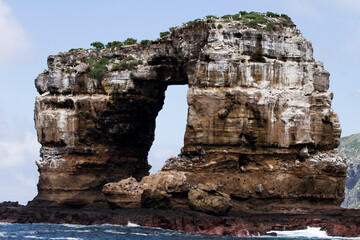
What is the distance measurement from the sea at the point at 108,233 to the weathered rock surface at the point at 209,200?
350cm

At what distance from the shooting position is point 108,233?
5331cm

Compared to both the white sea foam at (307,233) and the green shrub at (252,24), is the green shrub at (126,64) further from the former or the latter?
the white sea foam at (307,233)

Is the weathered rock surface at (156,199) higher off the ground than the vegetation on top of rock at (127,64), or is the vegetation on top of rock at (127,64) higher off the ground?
the vegetation on top of rock at (127,64)

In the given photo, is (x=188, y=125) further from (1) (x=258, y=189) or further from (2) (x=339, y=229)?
(2) (x=339, y=229)

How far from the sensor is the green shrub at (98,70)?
70.4 metres

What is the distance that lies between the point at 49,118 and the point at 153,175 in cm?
1649

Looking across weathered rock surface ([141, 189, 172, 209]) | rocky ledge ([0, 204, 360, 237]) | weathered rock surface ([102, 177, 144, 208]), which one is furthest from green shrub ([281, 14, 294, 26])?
weathered rock surface ([102, 177, 144, 208])

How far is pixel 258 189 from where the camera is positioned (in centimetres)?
5931

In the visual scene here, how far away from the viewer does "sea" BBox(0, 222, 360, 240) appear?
51.3 meters

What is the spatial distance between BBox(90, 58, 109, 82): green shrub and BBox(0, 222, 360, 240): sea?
17.4 m

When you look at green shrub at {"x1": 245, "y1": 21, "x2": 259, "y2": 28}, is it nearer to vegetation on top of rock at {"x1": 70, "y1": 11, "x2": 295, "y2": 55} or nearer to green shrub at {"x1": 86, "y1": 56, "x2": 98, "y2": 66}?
vegetation on top of rock at {"x1": 70, "y1": 11, "x2": 295, "y2": 55}

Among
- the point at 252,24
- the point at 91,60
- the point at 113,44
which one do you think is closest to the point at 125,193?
the point at 252,24

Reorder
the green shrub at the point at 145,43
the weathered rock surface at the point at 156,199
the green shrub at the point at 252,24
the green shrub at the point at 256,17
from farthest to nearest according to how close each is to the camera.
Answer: the green shrub at the point at 145,43 → the green shrub at the point at 256,17 → the green shrub at the point at 252,24 → the weathered rock surface at the point at 156,199

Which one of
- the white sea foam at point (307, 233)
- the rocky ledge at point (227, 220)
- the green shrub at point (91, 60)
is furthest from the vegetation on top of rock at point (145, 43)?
the white sea foam at point (307, 233)
